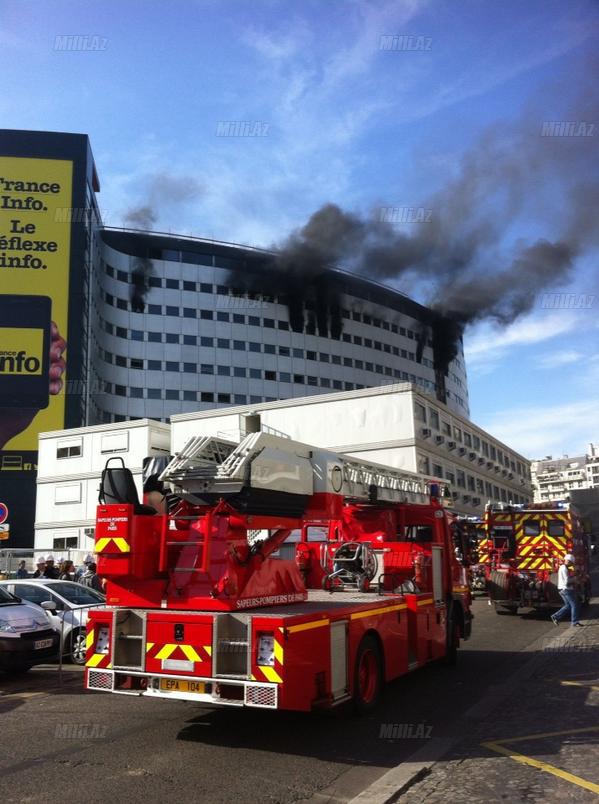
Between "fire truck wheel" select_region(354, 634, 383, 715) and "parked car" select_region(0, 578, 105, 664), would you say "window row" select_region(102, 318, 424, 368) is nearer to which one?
"parked car" select_region(0, 578, 105, 664)

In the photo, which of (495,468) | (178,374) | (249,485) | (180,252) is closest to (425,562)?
(249,485)

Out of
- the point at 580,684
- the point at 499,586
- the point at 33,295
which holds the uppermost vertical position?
the point at 33,295

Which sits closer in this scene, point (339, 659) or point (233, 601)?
point (233, 601)

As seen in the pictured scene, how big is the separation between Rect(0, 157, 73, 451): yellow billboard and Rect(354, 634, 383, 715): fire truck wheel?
5100 centimetres

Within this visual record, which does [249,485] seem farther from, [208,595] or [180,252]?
[180,252]

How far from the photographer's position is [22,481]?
53281 millimetres

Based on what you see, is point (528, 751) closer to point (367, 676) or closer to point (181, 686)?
point (367, 676)

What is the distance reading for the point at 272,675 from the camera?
19.7 ft

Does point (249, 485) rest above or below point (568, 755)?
above

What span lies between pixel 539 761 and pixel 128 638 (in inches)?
154

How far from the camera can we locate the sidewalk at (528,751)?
4969 mm

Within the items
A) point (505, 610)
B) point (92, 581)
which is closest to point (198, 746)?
point (92, 581)

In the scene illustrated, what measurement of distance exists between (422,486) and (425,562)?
8.48ft

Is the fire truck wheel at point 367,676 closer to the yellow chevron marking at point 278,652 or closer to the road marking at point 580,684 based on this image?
the yellow chevron marking at point 278,652
